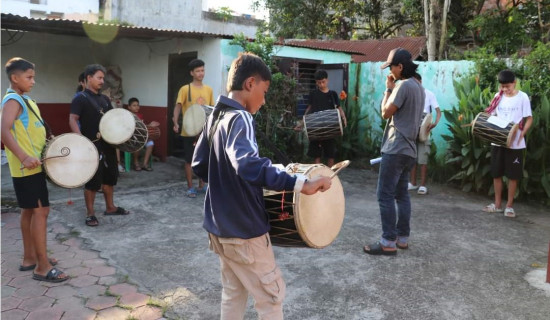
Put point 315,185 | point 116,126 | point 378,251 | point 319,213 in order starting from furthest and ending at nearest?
point 116,126
point 378,251
point 319,213
point 315,185

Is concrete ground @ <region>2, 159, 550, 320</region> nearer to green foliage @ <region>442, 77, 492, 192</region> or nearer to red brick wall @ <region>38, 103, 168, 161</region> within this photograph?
green foliage @ <region>442, 77, 492, 192</region>

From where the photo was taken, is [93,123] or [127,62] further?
[127,62]

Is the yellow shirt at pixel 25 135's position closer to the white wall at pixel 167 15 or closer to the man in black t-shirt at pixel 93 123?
the man in black t-shirt at pixel 93 123

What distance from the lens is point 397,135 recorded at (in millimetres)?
3984

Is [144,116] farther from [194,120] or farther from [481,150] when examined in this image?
[481,150]

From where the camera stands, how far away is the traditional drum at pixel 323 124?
6.38 metres

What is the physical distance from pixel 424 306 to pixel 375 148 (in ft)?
18.8

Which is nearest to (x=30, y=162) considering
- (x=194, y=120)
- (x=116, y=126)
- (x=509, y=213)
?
(x=116, y=126)

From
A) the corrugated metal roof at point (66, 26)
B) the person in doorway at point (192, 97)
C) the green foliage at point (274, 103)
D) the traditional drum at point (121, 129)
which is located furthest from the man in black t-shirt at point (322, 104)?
the traditional drum at point (121, 129)

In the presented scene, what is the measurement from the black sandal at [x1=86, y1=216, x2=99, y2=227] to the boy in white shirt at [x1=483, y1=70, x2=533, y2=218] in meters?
4.68

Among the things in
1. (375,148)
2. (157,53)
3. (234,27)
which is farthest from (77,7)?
(375,148)

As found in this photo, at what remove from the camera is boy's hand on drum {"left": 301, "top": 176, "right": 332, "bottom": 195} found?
2041mm

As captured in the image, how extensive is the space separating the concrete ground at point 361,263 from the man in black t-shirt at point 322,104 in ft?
3.85

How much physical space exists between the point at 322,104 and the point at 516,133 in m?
2.63
